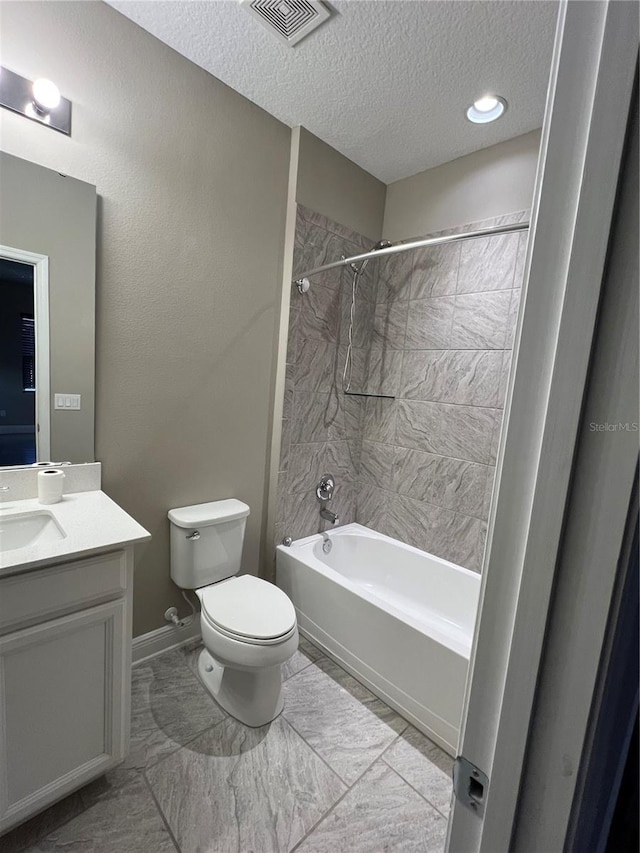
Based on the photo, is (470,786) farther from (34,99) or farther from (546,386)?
(34,99)

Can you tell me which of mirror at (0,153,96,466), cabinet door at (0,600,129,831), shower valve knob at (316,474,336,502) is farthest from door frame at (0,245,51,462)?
shower valve knob at (316,474,336,502)

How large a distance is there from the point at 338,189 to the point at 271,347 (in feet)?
3.28

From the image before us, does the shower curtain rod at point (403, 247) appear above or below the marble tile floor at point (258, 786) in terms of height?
above

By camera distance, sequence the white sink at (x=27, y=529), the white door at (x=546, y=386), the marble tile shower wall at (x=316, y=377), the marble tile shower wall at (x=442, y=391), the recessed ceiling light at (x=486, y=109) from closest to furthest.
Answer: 1. the white door at (x=546, y=386)
2. the white sink at (x=27, y=529)
3. the recessed ceiling light at (x=486, y=109)
4. the marble tile shower wall at (x=442, y=391)
5. the marble tile shower wall at (x=316, y=377)

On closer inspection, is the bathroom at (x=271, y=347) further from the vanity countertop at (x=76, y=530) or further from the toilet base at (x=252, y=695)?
the vanity countertop at (x=76, y=530)

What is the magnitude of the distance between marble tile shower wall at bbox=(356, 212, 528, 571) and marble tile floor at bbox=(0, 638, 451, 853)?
1026 mm

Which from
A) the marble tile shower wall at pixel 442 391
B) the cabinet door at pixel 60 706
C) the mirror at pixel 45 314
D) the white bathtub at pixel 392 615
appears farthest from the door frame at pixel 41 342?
the marble tile shower wall at pixel 442 391

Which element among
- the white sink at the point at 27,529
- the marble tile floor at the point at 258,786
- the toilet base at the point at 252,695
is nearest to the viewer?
the marble tile floor at the point at 258,786

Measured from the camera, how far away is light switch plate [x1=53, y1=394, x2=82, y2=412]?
60.9 inches

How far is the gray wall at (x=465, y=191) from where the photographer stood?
1970 mm

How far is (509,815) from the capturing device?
38cm

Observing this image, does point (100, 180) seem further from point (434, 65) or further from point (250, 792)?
point (250, 792)

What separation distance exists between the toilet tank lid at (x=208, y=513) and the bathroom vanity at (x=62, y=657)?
51 cm

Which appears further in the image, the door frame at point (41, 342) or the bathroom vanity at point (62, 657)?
the door frame at point (41, 342)
